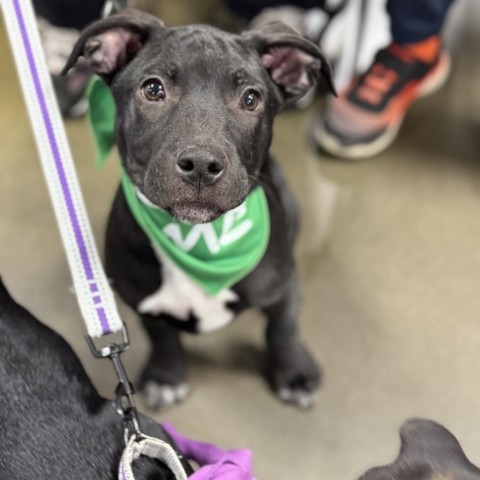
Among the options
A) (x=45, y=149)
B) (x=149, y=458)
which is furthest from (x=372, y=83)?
(x=149, y=458)

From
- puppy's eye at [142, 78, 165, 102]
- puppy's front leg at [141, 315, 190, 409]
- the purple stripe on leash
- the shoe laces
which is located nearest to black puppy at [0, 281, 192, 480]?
the purple stripe on leash

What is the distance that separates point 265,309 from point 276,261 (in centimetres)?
17

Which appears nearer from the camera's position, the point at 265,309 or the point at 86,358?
the point at 265,309

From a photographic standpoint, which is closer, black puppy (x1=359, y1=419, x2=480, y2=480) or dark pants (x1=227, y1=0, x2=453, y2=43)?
black puppy (x1=359, y1=419, x2=480, y2=480)

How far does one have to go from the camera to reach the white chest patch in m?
1.59

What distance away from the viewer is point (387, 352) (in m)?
2.01

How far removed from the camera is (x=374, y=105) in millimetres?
2418

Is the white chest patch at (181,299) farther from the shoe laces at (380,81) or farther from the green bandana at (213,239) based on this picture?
the shoe laces at (380,81)

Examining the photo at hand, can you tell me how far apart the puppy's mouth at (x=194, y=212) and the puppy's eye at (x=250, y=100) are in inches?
8.2

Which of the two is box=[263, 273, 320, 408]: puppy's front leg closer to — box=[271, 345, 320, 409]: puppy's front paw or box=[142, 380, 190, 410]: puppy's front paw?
box=[271, 345, 320, 409]: puppy's front paw

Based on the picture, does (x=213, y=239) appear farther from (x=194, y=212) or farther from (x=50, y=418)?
(x=50, y=418)

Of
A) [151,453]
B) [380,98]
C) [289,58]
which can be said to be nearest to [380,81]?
[380,98]

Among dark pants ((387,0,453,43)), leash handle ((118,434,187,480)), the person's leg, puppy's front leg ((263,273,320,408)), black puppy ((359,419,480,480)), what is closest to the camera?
black puppy ((359,419,480,480))

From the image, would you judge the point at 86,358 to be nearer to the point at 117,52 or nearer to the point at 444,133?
the point at 117,52
